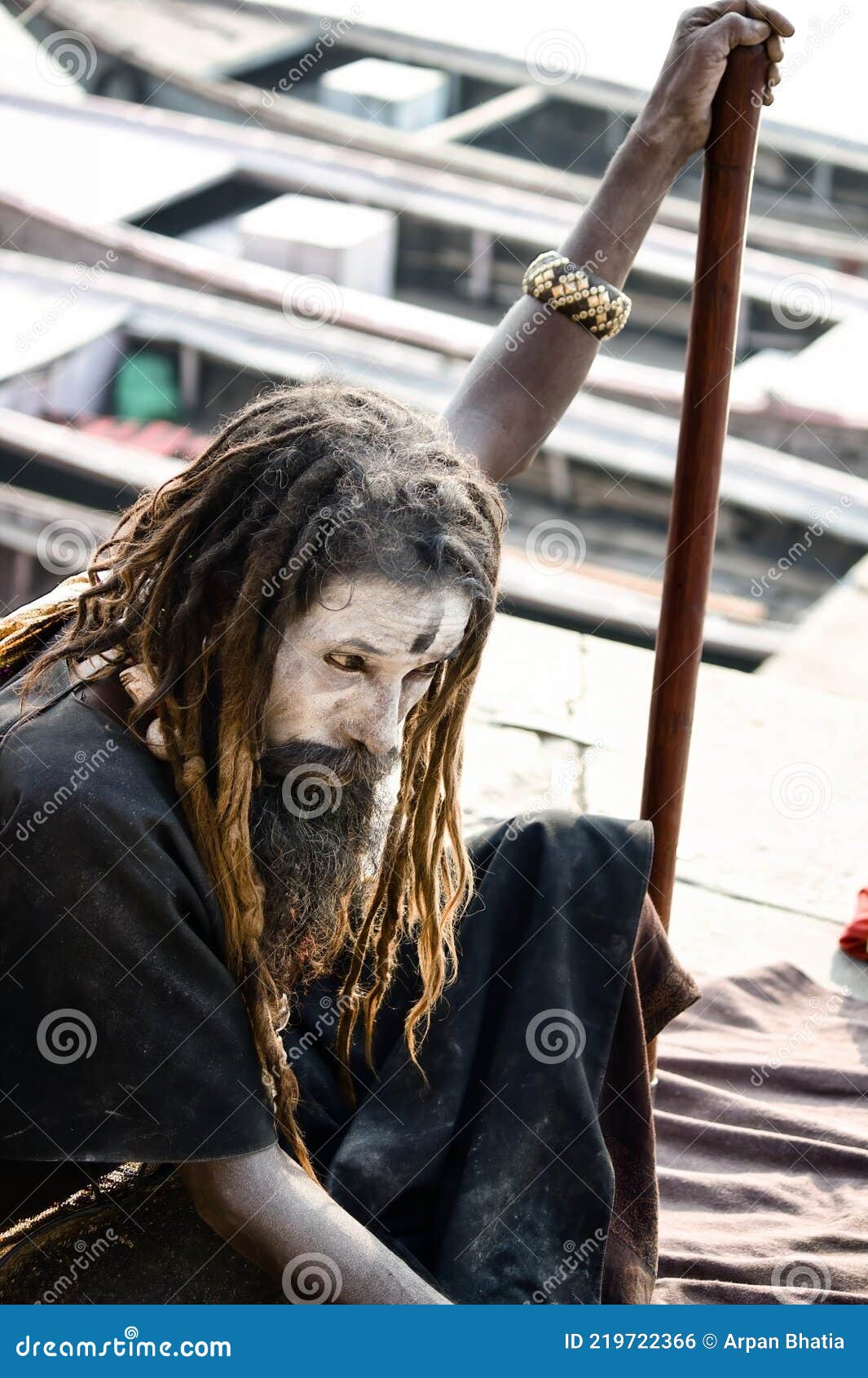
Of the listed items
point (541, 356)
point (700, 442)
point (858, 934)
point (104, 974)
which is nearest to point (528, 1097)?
point (104, 974)

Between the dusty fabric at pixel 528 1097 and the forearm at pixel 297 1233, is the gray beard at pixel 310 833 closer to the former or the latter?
the dusty fabric at pixel 528 1097

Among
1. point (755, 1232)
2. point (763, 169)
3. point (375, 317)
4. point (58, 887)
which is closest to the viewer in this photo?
point (58, 887)

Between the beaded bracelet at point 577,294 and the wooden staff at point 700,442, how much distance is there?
24 centimetres

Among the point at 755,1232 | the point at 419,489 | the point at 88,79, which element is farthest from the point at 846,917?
the point at 88,79

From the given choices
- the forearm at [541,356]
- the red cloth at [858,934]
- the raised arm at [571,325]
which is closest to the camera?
the raised arm at [571,325]

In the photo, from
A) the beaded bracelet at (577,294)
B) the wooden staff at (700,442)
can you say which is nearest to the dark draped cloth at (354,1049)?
the wooden staff at (700,442)

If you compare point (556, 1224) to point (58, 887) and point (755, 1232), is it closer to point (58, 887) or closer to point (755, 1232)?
point (755, 1232)

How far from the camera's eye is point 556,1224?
185cm

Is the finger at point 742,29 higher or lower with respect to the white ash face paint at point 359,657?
higher

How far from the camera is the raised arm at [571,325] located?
7.45 ft

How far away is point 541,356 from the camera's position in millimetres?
2508

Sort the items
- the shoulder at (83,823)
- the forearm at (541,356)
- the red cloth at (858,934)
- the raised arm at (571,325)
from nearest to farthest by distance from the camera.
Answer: the shoulder at (83,823), the raised arm at (571,325), the forearm at (541,356), the red cloth at (858,934)

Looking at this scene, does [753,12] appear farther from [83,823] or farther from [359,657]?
[83,823]
